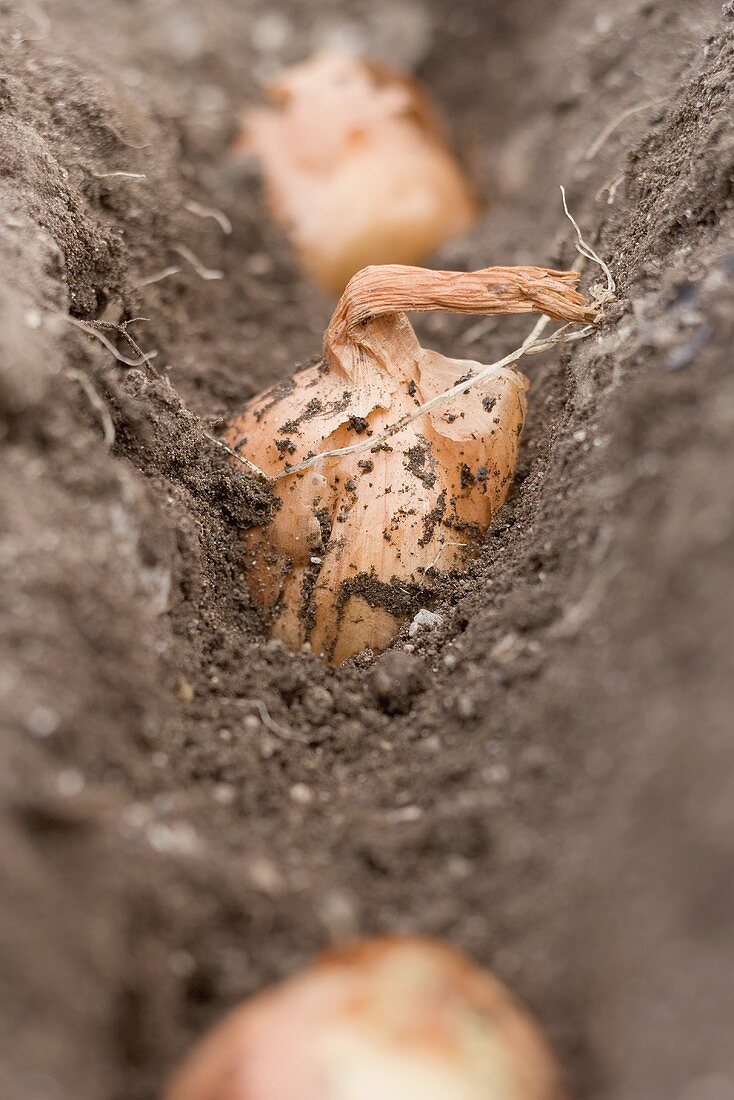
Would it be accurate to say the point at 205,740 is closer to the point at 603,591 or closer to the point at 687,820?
the point at 603,591

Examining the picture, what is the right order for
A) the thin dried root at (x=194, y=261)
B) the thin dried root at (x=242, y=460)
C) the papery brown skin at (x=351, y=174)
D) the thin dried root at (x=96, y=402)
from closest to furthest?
the thin dried root at (x=96, y=402), the thin dried root at (x=242, y=460), the thin dried root at (x=194, y=261), the papery brown skin at (x=351, y=174)

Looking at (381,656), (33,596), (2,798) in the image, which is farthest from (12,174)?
(2,798)

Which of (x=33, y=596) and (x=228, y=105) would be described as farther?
(x=228, y=105)

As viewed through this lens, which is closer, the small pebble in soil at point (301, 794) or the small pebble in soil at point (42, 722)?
the small pebble in soil at point (42, 722)

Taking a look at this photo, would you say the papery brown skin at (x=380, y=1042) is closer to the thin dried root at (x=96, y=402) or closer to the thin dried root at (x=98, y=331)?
the thin dried root at (x=96, y=402)

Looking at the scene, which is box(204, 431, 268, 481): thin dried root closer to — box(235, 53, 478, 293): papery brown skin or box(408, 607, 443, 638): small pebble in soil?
box(408, 607, 443, 638): small pebble in soil

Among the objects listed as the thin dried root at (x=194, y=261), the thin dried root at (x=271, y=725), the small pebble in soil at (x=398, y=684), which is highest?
the thin dried root at (x=194, y=261)

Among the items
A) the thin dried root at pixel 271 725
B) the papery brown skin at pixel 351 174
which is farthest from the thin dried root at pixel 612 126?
the thin dried root at pixel 271 725
